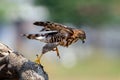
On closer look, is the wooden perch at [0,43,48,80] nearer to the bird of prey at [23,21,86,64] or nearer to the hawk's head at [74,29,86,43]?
the bird of prey at [23,21,86,64]

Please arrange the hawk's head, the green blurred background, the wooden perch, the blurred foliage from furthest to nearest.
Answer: the blurred foliage, the green blurred background, the hawk's head, the wooden perch

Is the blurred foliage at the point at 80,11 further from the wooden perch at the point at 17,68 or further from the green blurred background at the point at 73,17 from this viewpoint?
the wooden perch at the point at 17,68

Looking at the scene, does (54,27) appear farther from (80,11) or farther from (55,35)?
(80,11)

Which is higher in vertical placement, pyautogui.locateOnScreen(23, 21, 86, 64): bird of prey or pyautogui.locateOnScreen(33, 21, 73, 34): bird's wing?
pyautogui.locateOnScreen(33, 21, 73, 34): bird's wing

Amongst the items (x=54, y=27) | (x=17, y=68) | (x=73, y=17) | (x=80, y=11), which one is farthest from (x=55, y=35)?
(x=80, y=11)

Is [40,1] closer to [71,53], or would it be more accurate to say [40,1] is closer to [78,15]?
[78,15]

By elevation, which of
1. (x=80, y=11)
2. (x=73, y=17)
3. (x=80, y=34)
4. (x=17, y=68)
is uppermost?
(x=80, y=34)

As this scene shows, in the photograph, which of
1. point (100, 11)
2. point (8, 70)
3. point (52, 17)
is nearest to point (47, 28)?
point (8, 70)

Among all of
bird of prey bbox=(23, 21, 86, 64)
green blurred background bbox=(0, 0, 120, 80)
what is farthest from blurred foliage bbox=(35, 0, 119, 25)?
bird of prey bbox=(23, 21, 86, 64)
